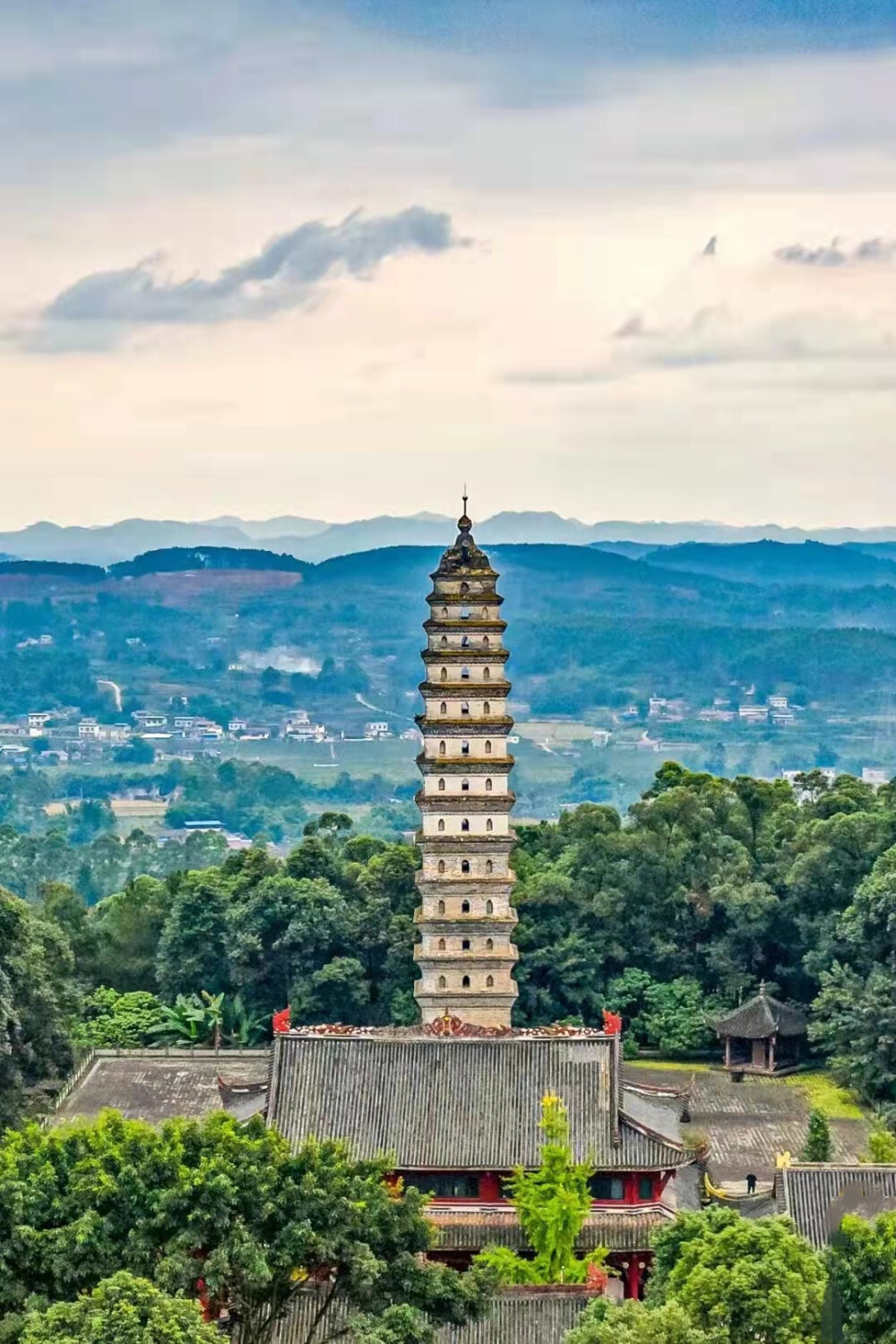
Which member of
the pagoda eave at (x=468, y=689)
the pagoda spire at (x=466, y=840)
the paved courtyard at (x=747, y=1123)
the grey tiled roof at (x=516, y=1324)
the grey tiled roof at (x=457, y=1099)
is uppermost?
the pagoda eave at (x=468, y=689)

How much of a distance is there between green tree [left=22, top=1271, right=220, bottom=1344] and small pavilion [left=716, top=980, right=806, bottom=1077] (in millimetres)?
27536

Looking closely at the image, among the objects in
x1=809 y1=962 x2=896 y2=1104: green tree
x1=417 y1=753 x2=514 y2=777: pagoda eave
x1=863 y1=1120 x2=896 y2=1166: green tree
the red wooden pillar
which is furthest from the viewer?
x1=809 y1=962 x2=896 y2=1104: green tree

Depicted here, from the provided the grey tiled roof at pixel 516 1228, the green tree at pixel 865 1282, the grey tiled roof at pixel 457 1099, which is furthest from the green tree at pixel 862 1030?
the green tree at pixel 865 1282

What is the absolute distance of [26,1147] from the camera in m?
30.9

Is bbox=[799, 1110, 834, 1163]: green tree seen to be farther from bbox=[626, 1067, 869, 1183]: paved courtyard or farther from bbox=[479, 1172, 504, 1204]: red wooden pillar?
bbox=[479, 1172, 504, 1204]: red wooden pillar

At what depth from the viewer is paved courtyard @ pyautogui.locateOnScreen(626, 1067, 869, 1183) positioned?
153 feet

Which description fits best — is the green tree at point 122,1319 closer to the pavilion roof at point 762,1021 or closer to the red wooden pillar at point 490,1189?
the red wooden pillar at point 490,1189

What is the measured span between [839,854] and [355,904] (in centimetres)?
1078

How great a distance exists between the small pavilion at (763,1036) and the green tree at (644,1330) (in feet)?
83.9

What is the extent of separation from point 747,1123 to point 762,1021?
4.68m

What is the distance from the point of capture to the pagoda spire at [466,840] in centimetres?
4909

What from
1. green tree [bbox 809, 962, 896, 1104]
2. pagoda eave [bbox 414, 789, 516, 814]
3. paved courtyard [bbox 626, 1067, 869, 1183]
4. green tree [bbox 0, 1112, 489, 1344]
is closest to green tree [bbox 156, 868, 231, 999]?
pagoda eave [bbox 414, 789, 516, 814]

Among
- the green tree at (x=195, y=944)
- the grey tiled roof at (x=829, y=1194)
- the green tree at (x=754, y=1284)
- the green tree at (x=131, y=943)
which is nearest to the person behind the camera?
the green tree at (x=754, y=1284)

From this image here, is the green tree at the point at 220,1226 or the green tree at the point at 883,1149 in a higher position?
the green tree at the point at 220,1226
